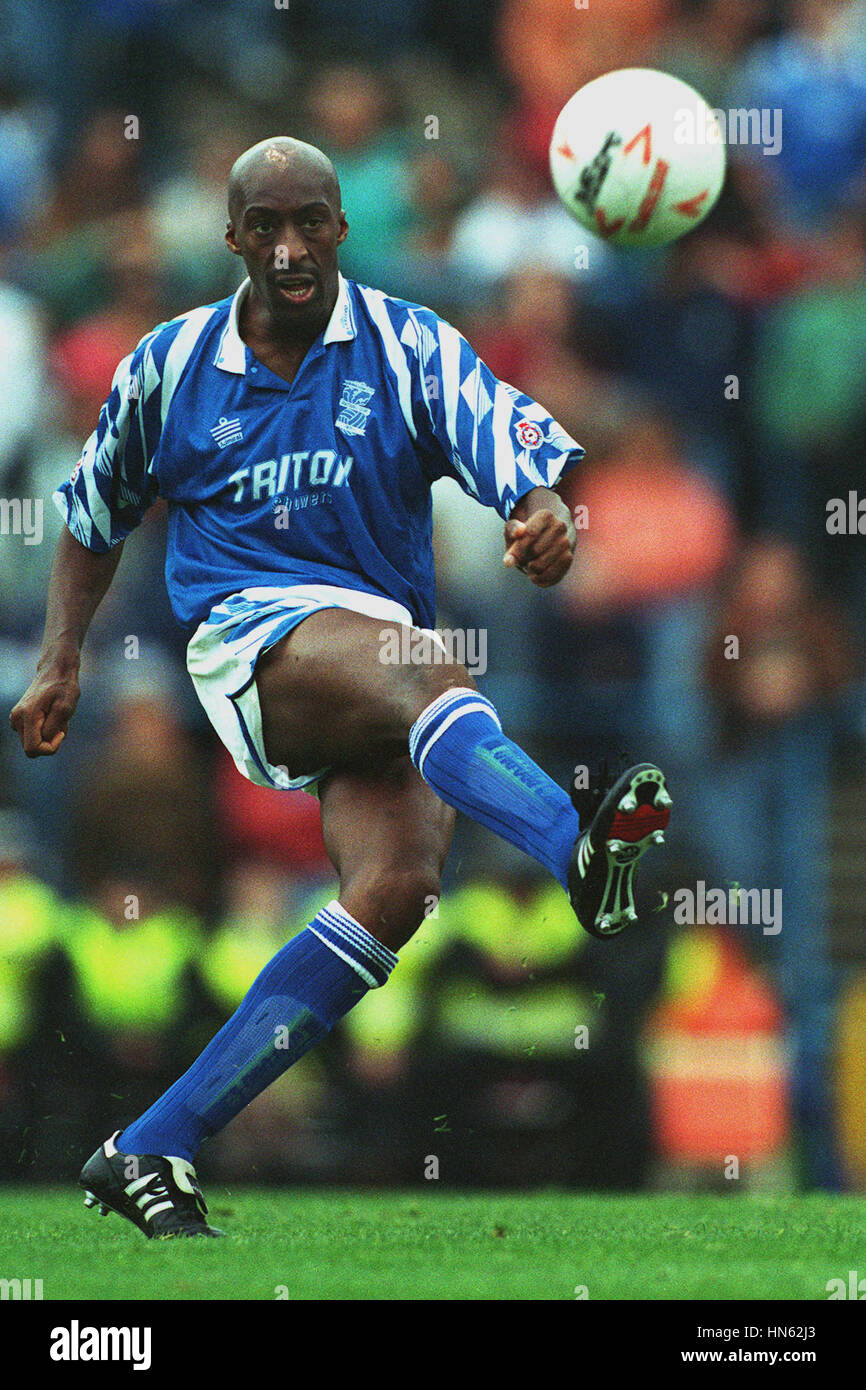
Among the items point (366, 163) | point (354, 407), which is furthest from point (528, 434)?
point (366, 163)

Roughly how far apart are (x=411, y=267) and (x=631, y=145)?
7.40ft

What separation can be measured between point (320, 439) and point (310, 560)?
29 centimetres

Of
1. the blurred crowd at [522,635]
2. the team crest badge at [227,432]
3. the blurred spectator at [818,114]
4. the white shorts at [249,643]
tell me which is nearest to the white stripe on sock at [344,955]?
the white shorts at [249,643]

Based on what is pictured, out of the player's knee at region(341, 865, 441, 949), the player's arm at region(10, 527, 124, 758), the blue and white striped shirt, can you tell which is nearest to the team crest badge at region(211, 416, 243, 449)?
the blue and white striped shirt

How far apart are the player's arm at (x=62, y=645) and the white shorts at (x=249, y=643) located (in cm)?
39

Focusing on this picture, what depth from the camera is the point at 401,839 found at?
4867mm

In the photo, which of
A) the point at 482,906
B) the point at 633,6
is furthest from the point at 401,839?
the point at 633,6

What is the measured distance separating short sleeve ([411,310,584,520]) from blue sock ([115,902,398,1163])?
1062 mm

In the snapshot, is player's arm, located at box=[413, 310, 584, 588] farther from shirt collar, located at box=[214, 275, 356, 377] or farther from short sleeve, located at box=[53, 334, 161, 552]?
short sleeve, located at box=[53, 334, 161, 552]

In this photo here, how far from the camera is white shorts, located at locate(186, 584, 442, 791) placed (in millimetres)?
4766

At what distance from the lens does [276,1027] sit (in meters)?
4.79

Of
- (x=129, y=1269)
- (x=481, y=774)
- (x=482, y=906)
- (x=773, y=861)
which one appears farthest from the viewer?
(x=773, y=861)

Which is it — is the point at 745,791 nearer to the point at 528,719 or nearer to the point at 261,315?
the point at 528,719

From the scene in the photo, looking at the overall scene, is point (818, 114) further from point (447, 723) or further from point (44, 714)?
point (447, 723)
